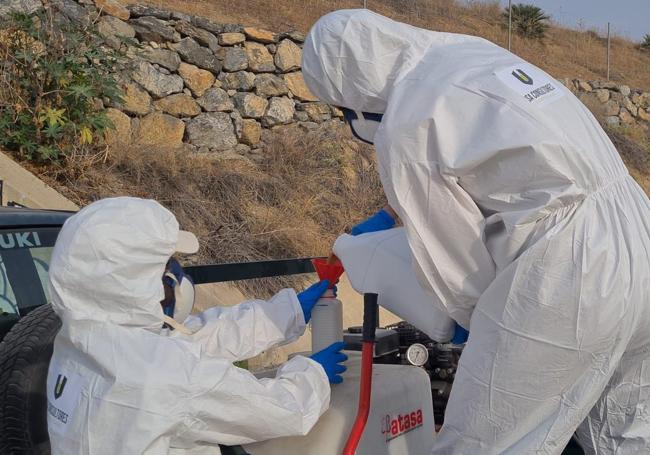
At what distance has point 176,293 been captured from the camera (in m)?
2.73

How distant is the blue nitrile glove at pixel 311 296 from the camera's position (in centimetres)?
313

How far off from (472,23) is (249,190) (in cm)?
1524

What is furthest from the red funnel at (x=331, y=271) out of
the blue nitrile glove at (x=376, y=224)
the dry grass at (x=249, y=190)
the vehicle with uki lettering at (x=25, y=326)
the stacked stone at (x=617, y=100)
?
the stacked stone at (x=617, y=100)

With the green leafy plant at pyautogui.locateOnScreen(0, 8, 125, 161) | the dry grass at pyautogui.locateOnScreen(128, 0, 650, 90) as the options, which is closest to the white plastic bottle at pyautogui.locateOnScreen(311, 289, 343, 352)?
the green leafy plant at pyautogui.locateOnScreen(0, 8, 125, 161)

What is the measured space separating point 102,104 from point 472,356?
24.5 feet

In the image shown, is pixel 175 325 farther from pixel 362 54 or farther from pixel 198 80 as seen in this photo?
pixel 198 80

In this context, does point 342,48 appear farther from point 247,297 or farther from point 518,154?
point 247,297

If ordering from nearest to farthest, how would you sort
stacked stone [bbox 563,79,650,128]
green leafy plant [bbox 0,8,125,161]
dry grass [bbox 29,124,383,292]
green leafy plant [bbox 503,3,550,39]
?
green leafy plant [bbox 0,8,125,161]
dry grass [bbox 29,124,383,292]
stacked stone [bbox 563,79,650,128]
green leafy plant [bbox 503,3,550,39]

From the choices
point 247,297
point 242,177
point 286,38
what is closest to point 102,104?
point 242,177

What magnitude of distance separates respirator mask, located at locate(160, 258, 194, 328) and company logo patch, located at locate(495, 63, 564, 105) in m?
1.13

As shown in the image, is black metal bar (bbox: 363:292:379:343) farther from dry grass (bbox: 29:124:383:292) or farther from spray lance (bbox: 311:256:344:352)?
dry grass (bbox: 29:124:383:292)

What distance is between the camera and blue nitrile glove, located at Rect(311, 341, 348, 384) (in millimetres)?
2852

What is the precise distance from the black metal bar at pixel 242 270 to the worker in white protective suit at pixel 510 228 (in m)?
1.28

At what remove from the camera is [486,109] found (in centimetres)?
242
